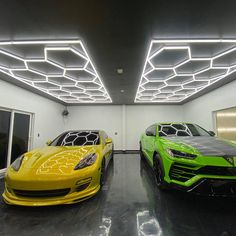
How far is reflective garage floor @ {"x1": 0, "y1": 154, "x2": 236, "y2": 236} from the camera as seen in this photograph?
148 centimetres

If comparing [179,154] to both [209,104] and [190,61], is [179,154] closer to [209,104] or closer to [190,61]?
[190,61]

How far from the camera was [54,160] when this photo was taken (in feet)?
7.10

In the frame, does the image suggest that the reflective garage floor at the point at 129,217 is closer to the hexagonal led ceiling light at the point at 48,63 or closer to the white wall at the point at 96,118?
the hexagonal led ceiling light at the point at 48,63

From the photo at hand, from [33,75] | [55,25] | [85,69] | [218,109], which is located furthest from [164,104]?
[55,25]

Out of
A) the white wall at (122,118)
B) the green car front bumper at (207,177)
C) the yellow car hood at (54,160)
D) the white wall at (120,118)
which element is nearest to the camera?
the green car front bumper at (207,177)

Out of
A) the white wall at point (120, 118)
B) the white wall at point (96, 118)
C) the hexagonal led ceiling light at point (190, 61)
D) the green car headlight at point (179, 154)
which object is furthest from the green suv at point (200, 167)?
the white wall at point (96, 118)

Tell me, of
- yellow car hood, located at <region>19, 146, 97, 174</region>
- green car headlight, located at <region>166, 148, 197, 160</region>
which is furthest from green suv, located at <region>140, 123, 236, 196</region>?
yellow car hood, located at <region>19, 146, 97, 174</region>

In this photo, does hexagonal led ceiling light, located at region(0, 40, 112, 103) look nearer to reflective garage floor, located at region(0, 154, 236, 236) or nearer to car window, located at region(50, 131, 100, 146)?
car window, located at region(50, 131, 100, 146)

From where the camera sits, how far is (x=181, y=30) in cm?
198

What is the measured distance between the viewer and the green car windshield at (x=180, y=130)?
3188mm

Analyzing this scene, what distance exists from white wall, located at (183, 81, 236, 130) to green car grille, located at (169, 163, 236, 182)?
327 cm

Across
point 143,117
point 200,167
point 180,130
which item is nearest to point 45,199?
point 200,167

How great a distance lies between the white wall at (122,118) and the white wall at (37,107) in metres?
1.03

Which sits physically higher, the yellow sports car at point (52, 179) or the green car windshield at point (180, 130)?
the green car windshield at point (180, 130)
